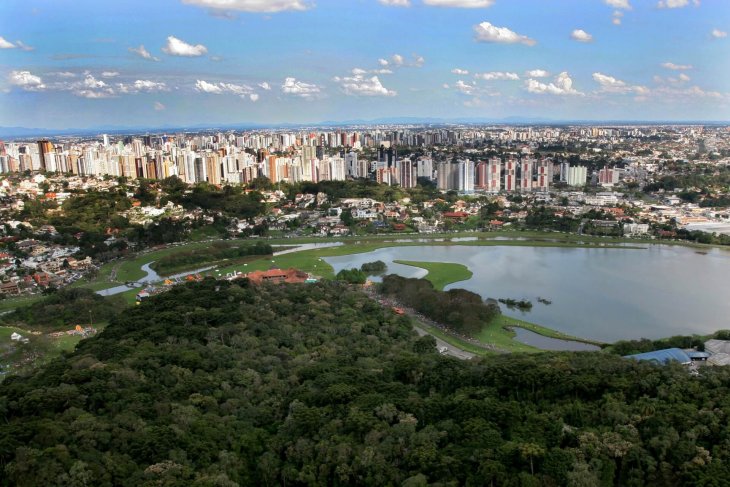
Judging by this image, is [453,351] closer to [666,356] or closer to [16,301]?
[666,356]

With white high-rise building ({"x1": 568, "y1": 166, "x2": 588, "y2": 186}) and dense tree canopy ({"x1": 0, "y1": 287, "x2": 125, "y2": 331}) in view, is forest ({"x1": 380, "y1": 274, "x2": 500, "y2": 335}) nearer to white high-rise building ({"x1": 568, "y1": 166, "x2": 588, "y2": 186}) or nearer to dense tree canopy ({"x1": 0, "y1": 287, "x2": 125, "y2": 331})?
dense tree canopy ({"x1": 0, "y1": 287, "x2": 125, "y2": 331})

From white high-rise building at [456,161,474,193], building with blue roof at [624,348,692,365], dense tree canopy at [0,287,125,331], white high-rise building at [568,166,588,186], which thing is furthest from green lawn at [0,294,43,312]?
white high-rise building at [568,166,588,186]

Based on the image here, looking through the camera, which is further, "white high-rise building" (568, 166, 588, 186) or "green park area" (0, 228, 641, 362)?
"white high-rise building" (568, 166, 588, 186)

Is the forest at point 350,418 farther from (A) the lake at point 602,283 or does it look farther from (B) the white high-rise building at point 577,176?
(B) the white high-rise building at point 577,176

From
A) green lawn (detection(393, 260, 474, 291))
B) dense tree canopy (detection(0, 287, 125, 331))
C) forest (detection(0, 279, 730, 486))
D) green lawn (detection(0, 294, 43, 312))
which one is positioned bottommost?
green lawn (detection(0, 294, 43, 312))

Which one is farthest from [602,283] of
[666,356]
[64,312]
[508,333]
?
[64,312]

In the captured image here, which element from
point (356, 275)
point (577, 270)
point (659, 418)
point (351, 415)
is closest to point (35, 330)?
point (356, 275)
